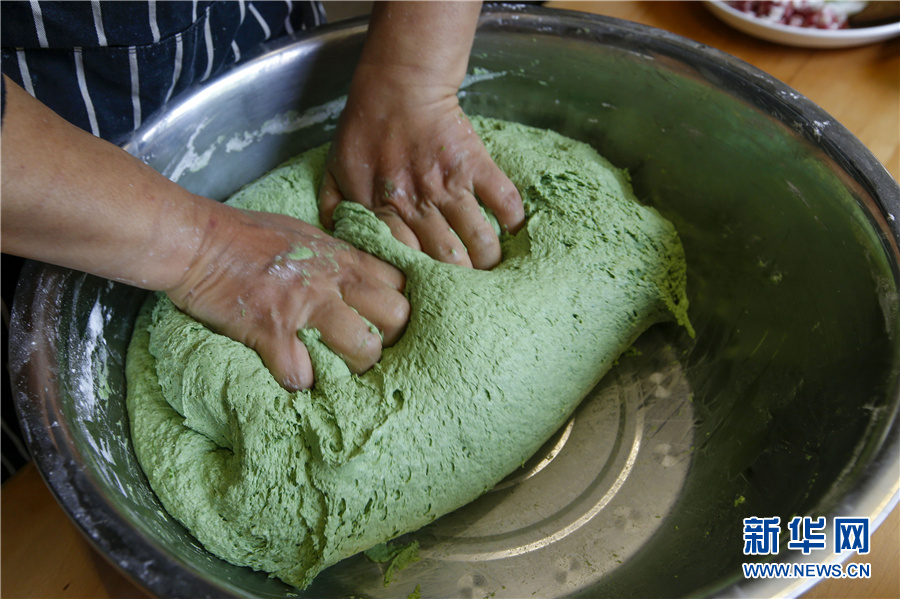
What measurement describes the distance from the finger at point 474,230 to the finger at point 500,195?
0.07 ft

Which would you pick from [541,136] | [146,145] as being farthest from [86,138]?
[541,136]

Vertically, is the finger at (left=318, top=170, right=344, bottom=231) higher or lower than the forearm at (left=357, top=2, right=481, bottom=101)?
lower

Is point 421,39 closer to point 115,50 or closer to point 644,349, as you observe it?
point 115,50

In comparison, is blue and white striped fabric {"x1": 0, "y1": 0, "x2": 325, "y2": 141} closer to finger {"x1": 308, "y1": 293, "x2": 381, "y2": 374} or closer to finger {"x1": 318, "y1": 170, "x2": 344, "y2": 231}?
finger {"x1": 318, "y1": 170, "x2": 344, "y2": 231}

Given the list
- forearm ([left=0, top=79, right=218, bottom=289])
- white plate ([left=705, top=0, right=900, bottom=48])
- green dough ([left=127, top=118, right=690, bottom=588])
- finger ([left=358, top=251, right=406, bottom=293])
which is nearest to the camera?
forearm ([left=0, top=79, right=218, bottom=289])

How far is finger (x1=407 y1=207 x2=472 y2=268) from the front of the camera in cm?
81

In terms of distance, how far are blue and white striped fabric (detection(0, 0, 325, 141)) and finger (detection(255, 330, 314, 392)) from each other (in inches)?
15.4

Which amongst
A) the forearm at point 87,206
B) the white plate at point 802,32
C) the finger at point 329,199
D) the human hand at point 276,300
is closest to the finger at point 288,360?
the human hand at point 276,300

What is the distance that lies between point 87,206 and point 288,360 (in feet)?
0.87

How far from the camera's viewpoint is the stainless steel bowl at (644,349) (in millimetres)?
604

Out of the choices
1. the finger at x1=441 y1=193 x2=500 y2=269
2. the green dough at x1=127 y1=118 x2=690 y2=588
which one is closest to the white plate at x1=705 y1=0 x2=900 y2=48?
the green dough at x1=127 y1=118 x2=690 y2=588

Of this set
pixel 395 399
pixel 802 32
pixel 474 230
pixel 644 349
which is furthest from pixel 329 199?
pixel 802 32

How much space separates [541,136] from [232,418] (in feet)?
2.11

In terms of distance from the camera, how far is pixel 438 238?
824 millimetres
